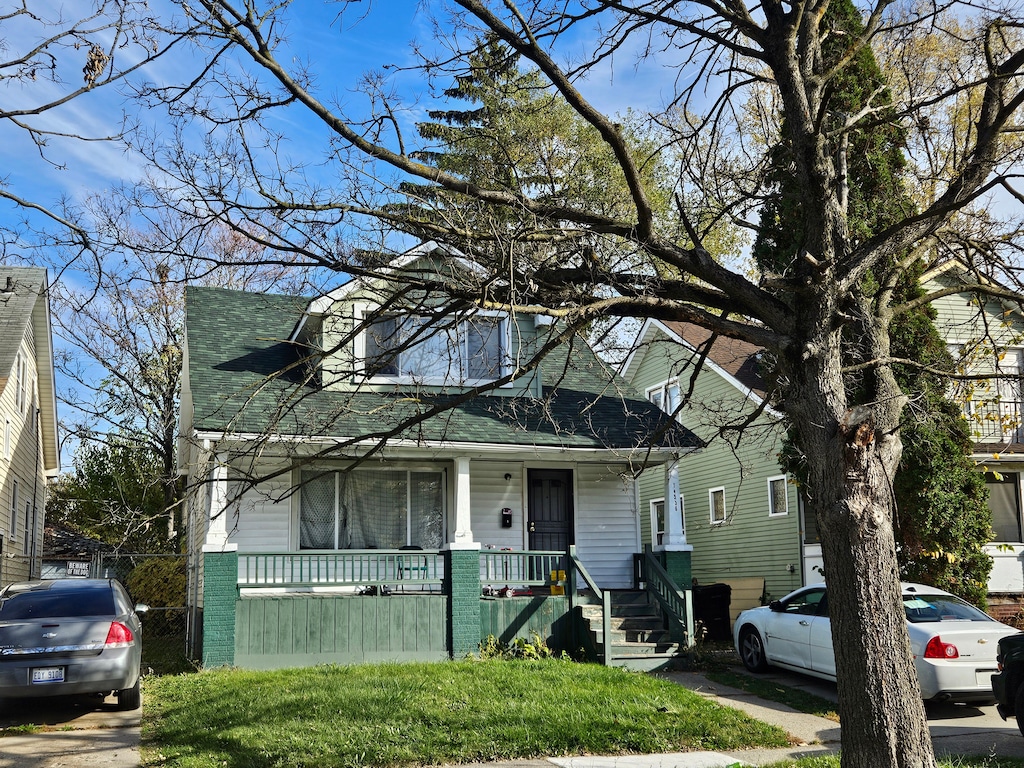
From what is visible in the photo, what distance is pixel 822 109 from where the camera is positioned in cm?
664

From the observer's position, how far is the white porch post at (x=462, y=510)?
50.7 feet

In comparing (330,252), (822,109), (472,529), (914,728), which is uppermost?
(822,109)

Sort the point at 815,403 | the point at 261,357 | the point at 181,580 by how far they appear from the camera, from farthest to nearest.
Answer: the point at 181,580 < the point at 261,357 < the point at 815,403

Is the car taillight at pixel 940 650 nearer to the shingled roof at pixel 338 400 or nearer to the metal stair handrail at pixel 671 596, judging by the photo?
the metal stair handrail at pixel 671 596

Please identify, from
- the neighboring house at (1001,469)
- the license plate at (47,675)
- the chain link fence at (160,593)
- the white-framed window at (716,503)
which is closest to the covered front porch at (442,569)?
the license plate at (47,675)

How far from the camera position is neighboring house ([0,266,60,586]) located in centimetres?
1955

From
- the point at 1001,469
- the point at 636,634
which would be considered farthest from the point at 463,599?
the point at 1001,469

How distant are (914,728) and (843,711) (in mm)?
419

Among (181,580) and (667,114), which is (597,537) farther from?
(667,114)

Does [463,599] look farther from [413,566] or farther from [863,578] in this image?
[863,578]

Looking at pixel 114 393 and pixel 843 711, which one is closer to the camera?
pixel 843 711

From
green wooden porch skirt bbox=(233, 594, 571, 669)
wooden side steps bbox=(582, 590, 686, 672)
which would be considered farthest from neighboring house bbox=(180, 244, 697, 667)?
wooden side steps bbox=(582, 590, 686, 672)

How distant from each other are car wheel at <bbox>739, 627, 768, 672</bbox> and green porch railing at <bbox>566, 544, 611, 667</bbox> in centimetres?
227

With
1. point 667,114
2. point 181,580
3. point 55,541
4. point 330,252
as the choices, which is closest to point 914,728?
point 330,252
